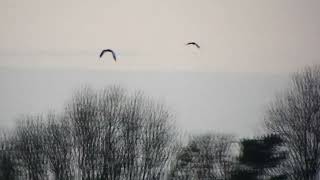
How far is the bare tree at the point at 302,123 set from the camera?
18422 millimetres

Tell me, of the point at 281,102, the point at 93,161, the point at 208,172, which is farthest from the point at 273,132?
the point at 93,161

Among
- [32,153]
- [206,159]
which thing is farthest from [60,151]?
[206,159]

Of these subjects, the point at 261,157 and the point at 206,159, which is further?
the point at 206,159

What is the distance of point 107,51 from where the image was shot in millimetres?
17531

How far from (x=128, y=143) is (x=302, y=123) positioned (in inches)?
188

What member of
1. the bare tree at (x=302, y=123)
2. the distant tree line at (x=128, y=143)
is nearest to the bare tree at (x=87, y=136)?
the distant tree line at (x=128, y=143)

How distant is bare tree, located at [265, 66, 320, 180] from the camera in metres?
18.4

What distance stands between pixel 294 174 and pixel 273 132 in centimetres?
130

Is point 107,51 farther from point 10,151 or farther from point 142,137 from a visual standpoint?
point 10,151

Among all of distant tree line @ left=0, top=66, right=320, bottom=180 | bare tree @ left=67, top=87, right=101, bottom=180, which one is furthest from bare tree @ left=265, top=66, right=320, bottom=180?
bare tree @ left=67, top=87, right=101, bottom=180

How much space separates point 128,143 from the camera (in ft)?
61.5

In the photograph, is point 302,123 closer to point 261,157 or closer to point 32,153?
point 261,157

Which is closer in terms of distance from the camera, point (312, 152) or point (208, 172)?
point (312, 152)

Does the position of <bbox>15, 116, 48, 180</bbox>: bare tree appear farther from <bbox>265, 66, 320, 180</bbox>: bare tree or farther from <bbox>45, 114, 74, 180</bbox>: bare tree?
<bbox>265, 66, 320, 180</bbox>: bare tree
